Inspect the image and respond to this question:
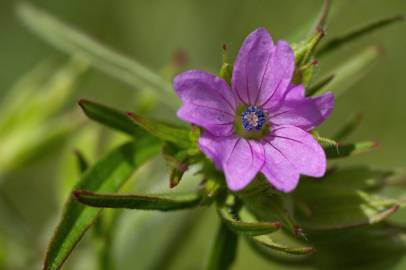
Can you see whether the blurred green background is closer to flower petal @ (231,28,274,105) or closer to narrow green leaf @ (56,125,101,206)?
narrow green leaf @ (56,125,101,206)

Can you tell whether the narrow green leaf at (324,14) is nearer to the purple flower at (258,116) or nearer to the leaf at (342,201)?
the purple flower at (258,116)

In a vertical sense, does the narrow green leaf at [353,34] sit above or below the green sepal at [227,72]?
below

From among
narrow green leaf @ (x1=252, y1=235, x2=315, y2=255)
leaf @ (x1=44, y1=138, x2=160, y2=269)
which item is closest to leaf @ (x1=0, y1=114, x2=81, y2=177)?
leaf @ (x1=44, y1=138, x2=160, y2=269)

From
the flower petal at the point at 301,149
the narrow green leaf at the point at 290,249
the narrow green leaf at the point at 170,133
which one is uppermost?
the narrow green leaf at the point at 170,133

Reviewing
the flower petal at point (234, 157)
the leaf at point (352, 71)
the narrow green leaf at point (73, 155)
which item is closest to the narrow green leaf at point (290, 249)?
the flower petal at point (234, 157)

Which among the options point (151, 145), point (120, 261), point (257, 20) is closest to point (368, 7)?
point (257, 20)

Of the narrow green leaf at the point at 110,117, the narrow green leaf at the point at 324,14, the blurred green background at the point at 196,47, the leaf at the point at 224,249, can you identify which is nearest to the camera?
the narrow green leaf at the point at 110,117

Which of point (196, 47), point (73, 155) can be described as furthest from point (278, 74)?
point (196, 47)

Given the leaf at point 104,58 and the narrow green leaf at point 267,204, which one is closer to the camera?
the narrow green leaf at point 267,204
